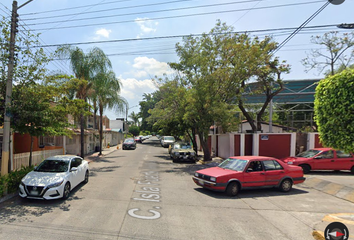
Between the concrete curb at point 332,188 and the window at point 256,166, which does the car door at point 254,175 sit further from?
the concrete curb at point 332,188

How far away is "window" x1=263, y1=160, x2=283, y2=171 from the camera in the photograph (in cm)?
941

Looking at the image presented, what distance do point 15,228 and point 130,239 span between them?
9.06 ft

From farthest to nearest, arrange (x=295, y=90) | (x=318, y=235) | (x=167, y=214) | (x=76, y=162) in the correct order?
(x=295, y=90), (x=76, y=162), (x=167, y=214), (x=318, y=235)

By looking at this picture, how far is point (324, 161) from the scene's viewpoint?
1357 cm

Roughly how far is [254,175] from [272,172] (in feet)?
2.78

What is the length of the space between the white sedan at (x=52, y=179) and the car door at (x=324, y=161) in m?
12.5

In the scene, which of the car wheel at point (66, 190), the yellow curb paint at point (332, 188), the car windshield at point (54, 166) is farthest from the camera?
the yellow curb paint at point (332, 188)

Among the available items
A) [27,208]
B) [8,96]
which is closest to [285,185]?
[27,208]

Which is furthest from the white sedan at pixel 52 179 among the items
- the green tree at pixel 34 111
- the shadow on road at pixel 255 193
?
the shadow on road at pixel 255 193

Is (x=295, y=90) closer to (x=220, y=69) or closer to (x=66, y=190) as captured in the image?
(x=220, y=69)

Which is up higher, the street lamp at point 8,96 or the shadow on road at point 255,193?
the street lamp at point 8,96

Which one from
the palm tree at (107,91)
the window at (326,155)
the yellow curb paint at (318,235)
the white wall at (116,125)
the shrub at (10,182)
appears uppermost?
the palm tree at (107,91)

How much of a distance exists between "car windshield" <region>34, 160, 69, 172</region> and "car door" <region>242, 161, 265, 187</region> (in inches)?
264

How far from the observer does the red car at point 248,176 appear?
8.66 meters
